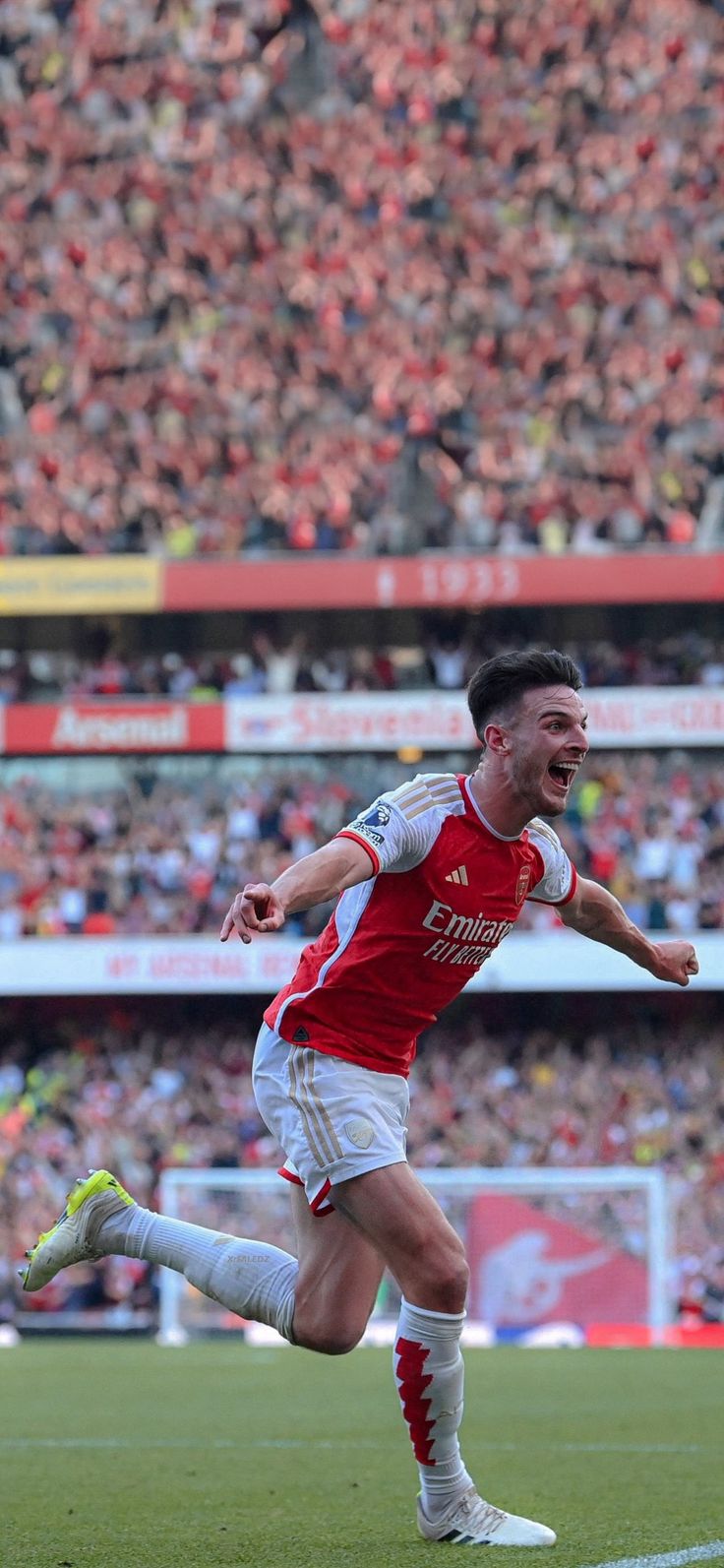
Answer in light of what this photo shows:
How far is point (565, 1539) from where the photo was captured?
570 centimetres

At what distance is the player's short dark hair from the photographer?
230 inches

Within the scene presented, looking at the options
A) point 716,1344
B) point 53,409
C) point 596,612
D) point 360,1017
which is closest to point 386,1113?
point 360,1017

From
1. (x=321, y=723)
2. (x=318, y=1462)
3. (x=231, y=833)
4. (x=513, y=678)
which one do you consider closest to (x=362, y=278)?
(x=321, y=723)

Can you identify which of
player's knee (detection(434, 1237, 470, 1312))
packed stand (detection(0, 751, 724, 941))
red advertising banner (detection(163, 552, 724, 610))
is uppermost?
red advertising banner (detection(163, 552, 724, 610))

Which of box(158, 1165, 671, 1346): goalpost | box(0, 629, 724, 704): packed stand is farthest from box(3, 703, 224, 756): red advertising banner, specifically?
box(158, 1165, 671, 1346): goalpost

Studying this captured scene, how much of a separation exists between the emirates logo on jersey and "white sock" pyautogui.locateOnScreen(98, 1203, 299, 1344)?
1.26 meters

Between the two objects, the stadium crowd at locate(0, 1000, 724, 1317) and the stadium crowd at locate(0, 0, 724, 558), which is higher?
the stadium crowd at locate(0, 0, 724, 558)

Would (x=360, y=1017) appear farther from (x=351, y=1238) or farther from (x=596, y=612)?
(x=596, y=612)

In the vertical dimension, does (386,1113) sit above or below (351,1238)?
above

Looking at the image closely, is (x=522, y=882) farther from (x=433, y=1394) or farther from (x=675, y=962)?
(x=433, y=1394)

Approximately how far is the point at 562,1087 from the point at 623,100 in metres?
14.4

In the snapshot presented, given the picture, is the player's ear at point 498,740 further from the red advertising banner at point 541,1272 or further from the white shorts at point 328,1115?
the red advertising banner at point 541,1272

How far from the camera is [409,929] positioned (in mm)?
5812

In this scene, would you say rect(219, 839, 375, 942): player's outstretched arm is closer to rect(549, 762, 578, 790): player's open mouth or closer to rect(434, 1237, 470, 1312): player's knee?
rect(549, 762, 578, 790): player's open mouth
